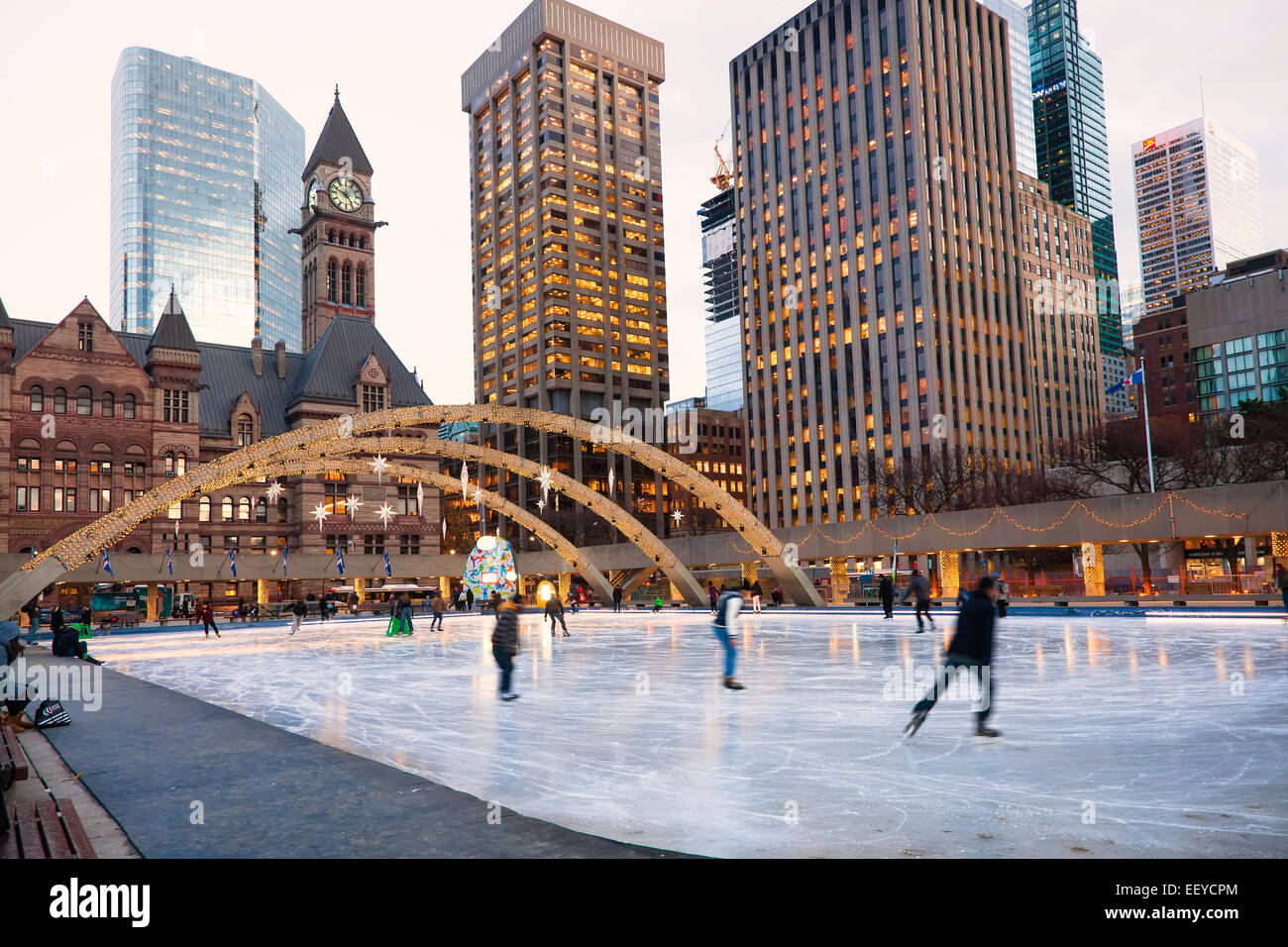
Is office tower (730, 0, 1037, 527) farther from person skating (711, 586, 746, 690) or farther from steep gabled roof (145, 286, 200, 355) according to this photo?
person skating (711, 586, 746, 690)

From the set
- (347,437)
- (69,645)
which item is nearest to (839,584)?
(347,437)

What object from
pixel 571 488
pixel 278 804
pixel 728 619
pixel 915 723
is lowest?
pixel 915 723

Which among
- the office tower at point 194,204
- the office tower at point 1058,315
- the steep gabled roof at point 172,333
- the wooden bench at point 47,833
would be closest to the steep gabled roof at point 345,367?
the steep gabled roof at point 172,333

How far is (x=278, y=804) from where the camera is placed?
6.64 meters

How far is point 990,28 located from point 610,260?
6987 centimetres

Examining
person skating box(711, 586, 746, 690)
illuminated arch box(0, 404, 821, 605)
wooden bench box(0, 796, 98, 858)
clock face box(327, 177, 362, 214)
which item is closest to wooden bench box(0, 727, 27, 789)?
wooden bench box(0, 796, 98, 858)

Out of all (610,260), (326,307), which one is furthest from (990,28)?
(326,307)

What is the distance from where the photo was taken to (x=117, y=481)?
231ft

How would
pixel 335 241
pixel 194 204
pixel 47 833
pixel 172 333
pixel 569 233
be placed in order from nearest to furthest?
pixel 47 833 < pixel 172 333 < pixel 335 241 < pixel 569 233 < pixel 194 204

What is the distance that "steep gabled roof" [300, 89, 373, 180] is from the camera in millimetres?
106688

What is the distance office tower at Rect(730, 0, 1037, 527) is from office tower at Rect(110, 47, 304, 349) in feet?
342

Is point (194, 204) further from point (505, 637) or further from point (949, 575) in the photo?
point (505, 637)

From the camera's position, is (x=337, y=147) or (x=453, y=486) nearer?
(x=453, y=486)

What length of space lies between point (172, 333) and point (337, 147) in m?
43.0
